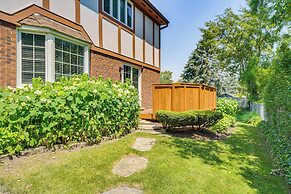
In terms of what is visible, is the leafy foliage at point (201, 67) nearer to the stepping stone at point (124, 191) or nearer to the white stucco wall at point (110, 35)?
the white stucco wall at point (110, 35)

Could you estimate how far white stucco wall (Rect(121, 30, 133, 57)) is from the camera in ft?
33.0

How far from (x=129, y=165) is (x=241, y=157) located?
9.19 feet

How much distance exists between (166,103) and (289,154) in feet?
14.4

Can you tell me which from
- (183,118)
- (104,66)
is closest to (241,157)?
(183,118)

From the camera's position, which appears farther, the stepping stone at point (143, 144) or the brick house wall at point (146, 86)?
the brick house wall at point (146, 86)

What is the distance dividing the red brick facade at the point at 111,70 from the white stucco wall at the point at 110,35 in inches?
19.3

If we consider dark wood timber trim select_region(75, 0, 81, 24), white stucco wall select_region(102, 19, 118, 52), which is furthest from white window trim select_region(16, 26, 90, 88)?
white stucco wall select_region(102, 19, 118, 52)

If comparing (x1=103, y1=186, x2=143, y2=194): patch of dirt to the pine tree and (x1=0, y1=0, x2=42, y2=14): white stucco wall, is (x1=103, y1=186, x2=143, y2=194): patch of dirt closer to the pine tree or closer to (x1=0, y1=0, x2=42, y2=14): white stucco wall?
(x1=0, y1=0, x2=42, y2=14): white stucco wall

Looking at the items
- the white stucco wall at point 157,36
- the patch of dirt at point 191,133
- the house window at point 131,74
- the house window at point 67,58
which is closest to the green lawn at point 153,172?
the patch of dirt at point 191,133

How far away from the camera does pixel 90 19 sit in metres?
7.96

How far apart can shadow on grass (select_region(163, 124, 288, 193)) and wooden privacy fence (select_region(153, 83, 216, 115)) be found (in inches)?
74.6

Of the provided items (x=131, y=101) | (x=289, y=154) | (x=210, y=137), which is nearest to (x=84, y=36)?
(x=131, y=101)

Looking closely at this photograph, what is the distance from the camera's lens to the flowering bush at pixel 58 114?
12.9ft

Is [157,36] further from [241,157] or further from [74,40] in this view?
[241,157]
